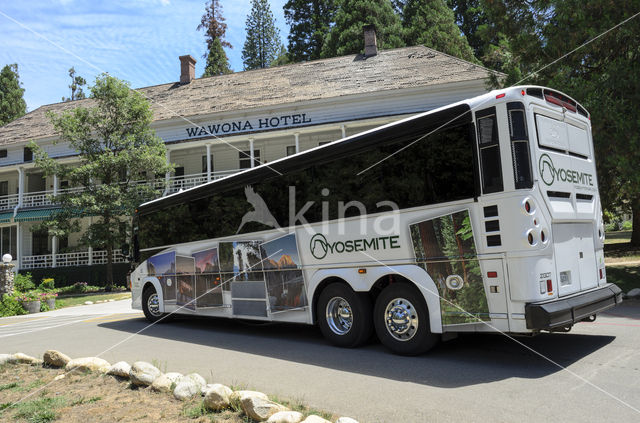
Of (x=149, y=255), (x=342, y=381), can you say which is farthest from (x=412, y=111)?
(x=342, y=381)

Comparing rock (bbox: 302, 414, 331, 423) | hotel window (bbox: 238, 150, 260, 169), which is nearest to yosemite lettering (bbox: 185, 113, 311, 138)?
hotel window (bbox: 238, 150, 260, 169)

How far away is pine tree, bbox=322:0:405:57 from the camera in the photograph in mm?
40156

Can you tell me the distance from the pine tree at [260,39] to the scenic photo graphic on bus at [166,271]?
54.8 meters

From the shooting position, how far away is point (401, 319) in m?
6.64

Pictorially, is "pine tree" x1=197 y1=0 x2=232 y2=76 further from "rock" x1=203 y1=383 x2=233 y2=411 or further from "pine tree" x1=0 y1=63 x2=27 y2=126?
"rock" x1=203 y1=383 x2=233 y2=411

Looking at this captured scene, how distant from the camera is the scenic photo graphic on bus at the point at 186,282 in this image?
419 inches

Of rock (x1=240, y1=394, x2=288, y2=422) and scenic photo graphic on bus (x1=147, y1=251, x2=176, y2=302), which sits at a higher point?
scenic photo graphic on bus (x1=147, y1=251, x2=176, y2=302)

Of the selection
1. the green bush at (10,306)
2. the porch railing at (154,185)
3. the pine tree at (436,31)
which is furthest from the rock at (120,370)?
the pine tree at (436,31)

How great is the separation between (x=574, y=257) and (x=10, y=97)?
62.2m

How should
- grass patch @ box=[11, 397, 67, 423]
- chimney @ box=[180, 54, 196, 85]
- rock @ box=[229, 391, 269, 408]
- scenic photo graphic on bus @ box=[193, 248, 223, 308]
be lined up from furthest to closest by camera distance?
chimney @ box=[180, 54, 196, 85] < scenic photo graphic on bus @ box=[193, 248, 223, 308] < grass patch @ box=[11, 397, 67, 423] < rock @ box=[229, 391, 269, 408]

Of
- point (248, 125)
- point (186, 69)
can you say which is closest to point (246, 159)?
point (248, 125)

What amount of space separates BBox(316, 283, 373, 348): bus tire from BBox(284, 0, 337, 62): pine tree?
46.5m

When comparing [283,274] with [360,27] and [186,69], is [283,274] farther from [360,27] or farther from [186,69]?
[360,27]

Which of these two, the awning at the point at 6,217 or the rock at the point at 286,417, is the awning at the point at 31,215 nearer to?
the awning at the point at 6,217
